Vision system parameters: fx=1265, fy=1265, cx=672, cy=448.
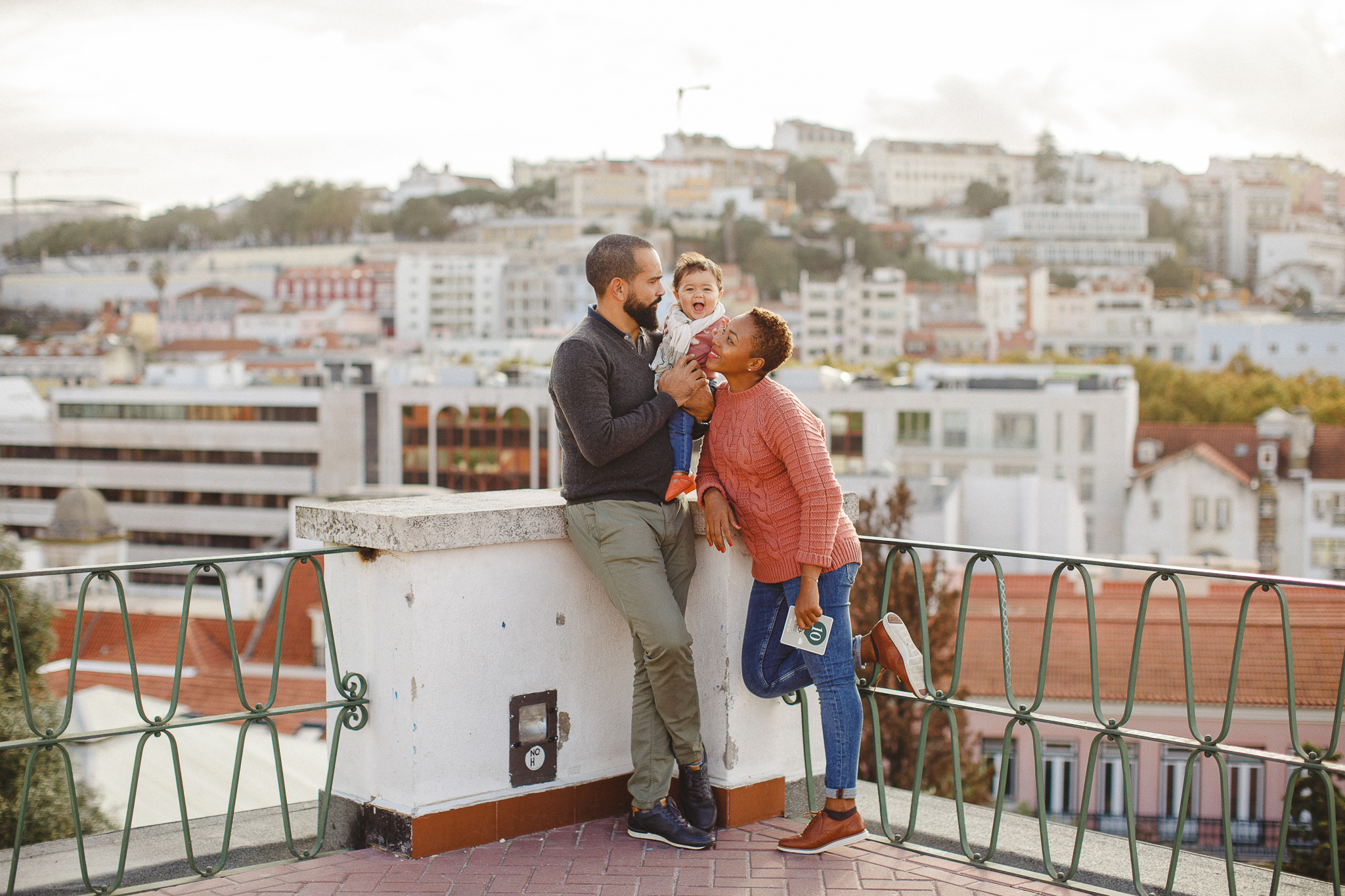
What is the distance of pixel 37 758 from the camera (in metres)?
10.4

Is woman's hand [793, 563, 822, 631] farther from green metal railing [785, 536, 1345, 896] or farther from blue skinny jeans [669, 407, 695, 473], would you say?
blue skinny jeans [669, 407, 695, 473]

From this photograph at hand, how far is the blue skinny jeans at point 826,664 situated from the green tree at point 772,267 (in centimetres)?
13413

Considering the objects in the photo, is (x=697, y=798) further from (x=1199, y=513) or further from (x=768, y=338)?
(x=1199, y=513)

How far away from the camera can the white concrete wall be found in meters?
4.19

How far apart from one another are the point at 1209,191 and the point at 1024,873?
19836 cm

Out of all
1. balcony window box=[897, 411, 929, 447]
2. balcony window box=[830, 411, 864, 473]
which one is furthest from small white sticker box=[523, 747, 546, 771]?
balcony window box=[897, 411, 929, 447]

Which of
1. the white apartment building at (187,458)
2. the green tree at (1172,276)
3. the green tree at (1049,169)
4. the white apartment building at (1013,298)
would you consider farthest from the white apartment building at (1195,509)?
the green tree at (1049,169)

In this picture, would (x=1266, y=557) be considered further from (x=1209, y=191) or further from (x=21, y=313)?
(x=21, y=313)

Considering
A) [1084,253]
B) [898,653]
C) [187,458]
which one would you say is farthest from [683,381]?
[1084,253]

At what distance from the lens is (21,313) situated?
538 ft

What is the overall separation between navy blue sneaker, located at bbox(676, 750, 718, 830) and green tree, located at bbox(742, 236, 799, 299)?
134190 millimetres

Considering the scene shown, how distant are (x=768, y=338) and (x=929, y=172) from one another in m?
192

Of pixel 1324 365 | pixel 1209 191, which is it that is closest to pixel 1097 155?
pixel 1209 191

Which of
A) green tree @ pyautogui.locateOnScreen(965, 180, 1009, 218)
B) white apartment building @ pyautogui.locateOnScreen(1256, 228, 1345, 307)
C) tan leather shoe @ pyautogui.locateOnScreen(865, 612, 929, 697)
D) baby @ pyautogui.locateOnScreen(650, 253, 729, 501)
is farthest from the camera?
green tree @ pyautogui.locateOnScreen(965, 180, 1009, 218)
